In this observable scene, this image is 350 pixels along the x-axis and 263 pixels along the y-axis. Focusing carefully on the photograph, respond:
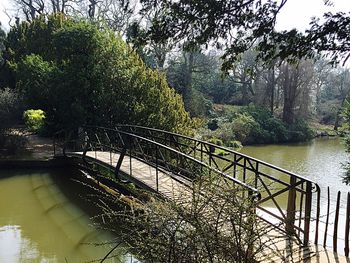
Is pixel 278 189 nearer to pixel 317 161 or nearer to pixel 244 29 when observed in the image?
pixel 244 29

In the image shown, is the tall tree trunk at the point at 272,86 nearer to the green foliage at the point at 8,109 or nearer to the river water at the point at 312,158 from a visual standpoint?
the river water at the point at 312,158

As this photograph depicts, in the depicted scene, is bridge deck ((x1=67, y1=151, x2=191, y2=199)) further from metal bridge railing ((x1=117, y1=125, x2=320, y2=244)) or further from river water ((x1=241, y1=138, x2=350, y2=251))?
river water ((x1=241, y1=138, x2=350, y2=251))

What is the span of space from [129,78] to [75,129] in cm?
273

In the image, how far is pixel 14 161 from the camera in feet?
43.7

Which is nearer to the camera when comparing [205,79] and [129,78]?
[129,78]

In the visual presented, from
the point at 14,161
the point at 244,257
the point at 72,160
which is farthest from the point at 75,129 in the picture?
the point at 244,257

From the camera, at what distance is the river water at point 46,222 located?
7.34 meters

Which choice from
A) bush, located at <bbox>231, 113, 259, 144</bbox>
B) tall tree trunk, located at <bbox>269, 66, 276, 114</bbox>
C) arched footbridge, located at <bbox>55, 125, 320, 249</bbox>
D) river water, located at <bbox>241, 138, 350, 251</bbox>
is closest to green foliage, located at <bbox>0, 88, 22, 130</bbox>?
arched footbridge, located at <bbox>55, 125, 320, 249</bbox>

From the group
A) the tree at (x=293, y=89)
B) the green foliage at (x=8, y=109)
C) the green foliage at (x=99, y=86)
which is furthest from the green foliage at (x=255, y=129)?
the green foliage at (x=8, y=109)

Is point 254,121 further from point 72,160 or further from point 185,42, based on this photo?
point 185,42

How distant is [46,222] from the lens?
8898 mm

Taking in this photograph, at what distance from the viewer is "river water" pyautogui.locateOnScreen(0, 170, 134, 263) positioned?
7.34m

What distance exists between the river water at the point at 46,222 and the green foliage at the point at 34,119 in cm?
441

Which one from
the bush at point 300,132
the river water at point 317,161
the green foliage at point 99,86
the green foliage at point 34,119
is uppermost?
the green foliage at point 99,86
